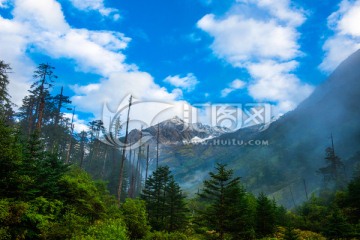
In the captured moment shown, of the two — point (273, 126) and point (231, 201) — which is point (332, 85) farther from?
point (231, 201)

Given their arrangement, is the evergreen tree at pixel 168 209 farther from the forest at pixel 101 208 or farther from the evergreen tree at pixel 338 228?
the evergreen tree at pixel 338 228

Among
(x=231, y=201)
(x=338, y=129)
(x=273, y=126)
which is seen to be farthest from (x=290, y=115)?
(x=231, y=201)

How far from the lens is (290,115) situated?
156875 mm

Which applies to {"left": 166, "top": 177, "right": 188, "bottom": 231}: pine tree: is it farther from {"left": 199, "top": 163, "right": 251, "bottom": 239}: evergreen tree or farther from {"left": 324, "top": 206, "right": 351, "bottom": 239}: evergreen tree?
{"left": 324, "top": 206, "right": 351, "bottom": 239}: evergreen tree

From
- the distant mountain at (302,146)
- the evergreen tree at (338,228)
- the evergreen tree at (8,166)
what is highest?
the distant mountain at (302,146)

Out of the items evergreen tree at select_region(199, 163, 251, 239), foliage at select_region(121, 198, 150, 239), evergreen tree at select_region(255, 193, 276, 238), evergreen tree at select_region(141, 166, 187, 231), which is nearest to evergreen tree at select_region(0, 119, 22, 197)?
foliage at select_region(121, 198, 150, 239)

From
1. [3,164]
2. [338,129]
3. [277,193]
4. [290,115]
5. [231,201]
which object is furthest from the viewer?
[290,115]

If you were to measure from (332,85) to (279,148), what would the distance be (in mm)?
43032

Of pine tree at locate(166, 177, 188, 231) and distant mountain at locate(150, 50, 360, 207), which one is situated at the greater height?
distant mountain at locate(150, 50, 360, 207)

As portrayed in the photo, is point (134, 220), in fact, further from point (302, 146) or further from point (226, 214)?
point (302, 146)

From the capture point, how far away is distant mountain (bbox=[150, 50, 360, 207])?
338 ft

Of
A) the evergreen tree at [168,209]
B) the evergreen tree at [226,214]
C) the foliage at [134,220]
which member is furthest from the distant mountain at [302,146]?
the evergreen tree at [226,214]

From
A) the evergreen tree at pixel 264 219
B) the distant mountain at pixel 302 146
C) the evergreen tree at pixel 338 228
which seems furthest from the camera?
the distant mountain at pixel 302 146

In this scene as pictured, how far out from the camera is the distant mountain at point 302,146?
10306 cm
